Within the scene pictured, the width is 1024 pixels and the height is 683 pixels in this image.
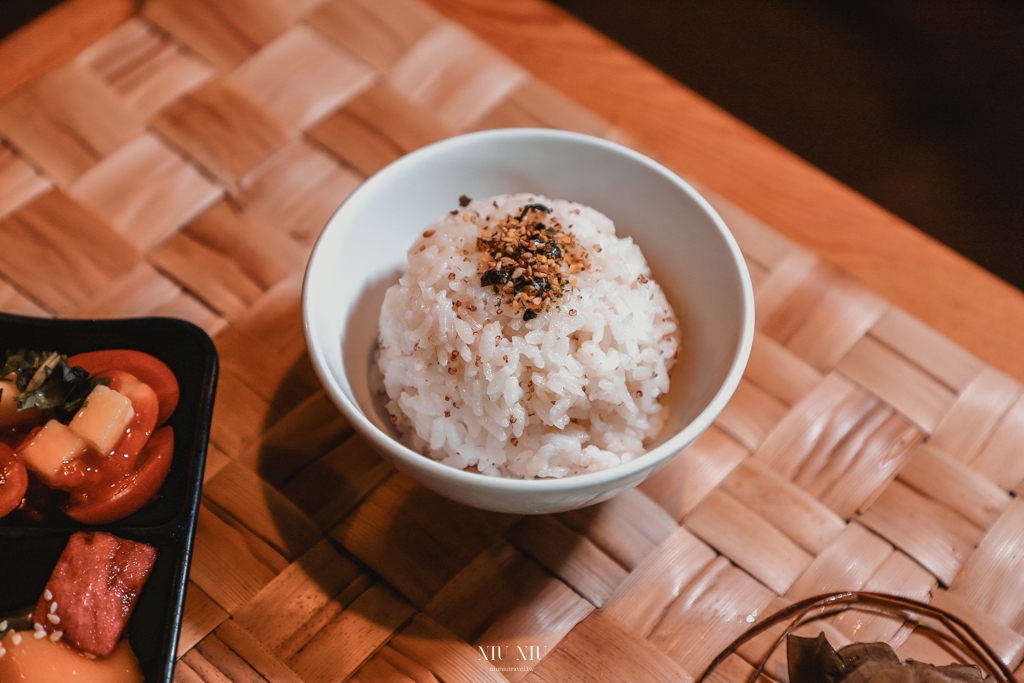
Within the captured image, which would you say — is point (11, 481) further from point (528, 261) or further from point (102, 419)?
point (528, 261)

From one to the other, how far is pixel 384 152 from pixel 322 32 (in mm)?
486

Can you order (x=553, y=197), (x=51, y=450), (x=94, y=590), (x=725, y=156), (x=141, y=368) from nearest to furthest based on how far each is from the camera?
1. (x=94, y=590)
2. (x=51, y=450)
3. (x=141, y=368)
4. (x=553, y=197)
5. (x=725, y=156)

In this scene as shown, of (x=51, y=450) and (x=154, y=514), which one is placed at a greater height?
(x=51, y=450)

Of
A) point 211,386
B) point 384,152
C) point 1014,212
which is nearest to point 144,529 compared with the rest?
point 211,386

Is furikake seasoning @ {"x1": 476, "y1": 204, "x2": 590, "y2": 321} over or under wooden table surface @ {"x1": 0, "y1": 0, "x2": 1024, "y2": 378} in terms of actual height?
over

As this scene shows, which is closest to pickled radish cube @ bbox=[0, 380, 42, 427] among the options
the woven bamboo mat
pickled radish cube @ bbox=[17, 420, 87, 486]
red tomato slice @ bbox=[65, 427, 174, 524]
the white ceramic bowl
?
pickled radish cube @ bbox=[17, 420, 87, 486]

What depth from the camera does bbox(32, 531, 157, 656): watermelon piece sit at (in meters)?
1.54

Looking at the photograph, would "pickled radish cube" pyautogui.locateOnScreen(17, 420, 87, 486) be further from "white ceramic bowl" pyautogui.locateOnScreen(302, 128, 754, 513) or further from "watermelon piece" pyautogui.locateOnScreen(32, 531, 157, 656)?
"white ceramic bowl" pyautogui.locateOnScreen(302, 128, 754, 513)

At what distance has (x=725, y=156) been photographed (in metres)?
2.39

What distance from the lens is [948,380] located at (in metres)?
2.01

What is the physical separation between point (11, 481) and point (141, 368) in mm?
327

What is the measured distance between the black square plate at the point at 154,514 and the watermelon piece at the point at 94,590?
2 centimetres

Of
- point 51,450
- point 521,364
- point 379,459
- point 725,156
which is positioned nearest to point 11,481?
point 51,450

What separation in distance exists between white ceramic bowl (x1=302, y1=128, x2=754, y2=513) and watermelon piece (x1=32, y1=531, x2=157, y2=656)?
52 cm
